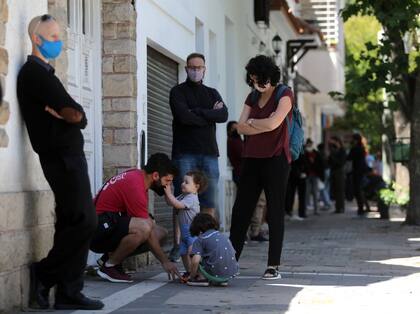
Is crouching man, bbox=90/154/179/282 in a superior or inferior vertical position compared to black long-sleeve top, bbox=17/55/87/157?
inferior

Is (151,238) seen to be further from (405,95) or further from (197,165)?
(405,95)

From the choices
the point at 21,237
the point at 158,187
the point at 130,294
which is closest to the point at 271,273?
the point at 158,187

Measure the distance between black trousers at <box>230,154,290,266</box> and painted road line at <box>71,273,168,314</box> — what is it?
2.59 feet

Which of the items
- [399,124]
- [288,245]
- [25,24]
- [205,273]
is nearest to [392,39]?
[288,245]

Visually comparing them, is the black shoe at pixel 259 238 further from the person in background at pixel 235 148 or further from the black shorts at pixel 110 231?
the black shorts at pixel 110 231

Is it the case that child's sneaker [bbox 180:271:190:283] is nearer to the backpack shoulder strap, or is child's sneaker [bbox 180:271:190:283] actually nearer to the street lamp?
the backpack shoulder strap

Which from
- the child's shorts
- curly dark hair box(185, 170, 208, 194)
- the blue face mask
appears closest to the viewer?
the blue face mask

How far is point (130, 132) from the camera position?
34.5 ft

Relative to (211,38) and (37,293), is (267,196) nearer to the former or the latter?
(37,293)

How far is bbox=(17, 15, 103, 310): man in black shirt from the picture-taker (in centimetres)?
671

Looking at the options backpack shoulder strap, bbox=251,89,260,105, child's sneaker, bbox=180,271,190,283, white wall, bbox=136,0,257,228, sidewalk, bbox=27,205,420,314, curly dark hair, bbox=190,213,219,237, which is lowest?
sidewalk, bbox=27,205,420,314

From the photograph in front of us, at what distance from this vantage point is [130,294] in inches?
316

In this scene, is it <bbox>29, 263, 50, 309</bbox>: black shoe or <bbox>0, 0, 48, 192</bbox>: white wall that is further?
<bbox>29, 263, 50, 309</bbox>: black shoe

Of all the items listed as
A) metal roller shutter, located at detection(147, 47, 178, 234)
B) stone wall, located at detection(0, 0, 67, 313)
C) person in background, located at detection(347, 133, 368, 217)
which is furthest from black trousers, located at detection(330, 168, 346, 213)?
stone wall, located at detection(0, 0, 67, 313)
